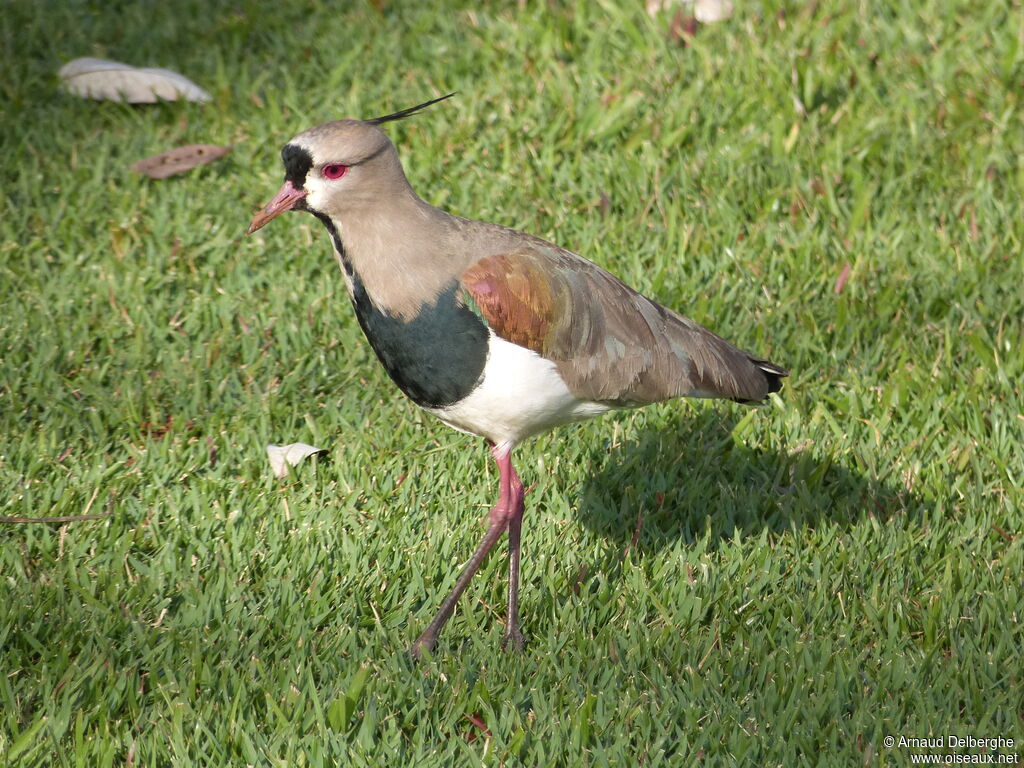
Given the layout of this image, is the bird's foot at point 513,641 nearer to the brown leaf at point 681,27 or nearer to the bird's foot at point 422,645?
the bird's foot at point 422,645

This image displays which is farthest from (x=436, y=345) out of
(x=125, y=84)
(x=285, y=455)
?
(x=125, y=84)

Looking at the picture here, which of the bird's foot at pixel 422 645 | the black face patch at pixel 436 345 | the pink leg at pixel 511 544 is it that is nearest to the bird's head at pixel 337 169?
the black face patch at pixel 436 345

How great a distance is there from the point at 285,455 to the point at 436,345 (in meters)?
1.12

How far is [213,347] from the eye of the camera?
4.84 metres

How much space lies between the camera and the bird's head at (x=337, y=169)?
3.49 meters

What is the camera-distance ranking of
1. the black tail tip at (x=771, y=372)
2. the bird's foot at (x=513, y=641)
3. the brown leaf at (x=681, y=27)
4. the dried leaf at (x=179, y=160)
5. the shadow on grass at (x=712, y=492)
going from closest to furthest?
1. the bird's foot at (x=513, y=641)
2. the black tail tip at (x=771, y=372)
3. the shadow on grass at (x=712, y=492)
4. the dried leaf at (x=179, y=160)
5. the brown leaf at (x=681, y=27)

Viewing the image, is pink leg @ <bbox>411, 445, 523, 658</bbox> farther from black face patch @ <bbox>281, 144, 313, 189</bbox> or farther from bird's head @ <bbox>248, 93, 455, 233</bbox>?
black face patch @ <bbox>281, 144, 313, 189</bbox>

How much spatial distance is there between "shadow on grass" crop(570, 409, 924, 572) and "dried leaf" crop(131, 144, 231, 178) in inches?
94.3

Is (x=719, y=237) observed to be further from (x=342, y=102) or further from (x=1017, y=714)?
(x=1017, y=714)

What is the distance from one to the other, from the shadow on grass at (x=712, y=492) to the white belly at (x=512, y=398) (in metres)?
0.66

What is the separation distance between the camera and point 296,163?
353cm

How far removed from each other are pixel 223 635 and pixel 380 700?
525 mm

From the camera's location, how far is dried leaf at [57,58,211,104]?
6.04m

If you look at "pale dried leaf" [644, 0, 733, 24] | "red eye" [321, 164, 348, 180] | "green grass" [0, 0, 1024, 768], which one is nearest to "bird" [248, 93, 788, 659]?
"red eye" [321, 164, 348, 180]
